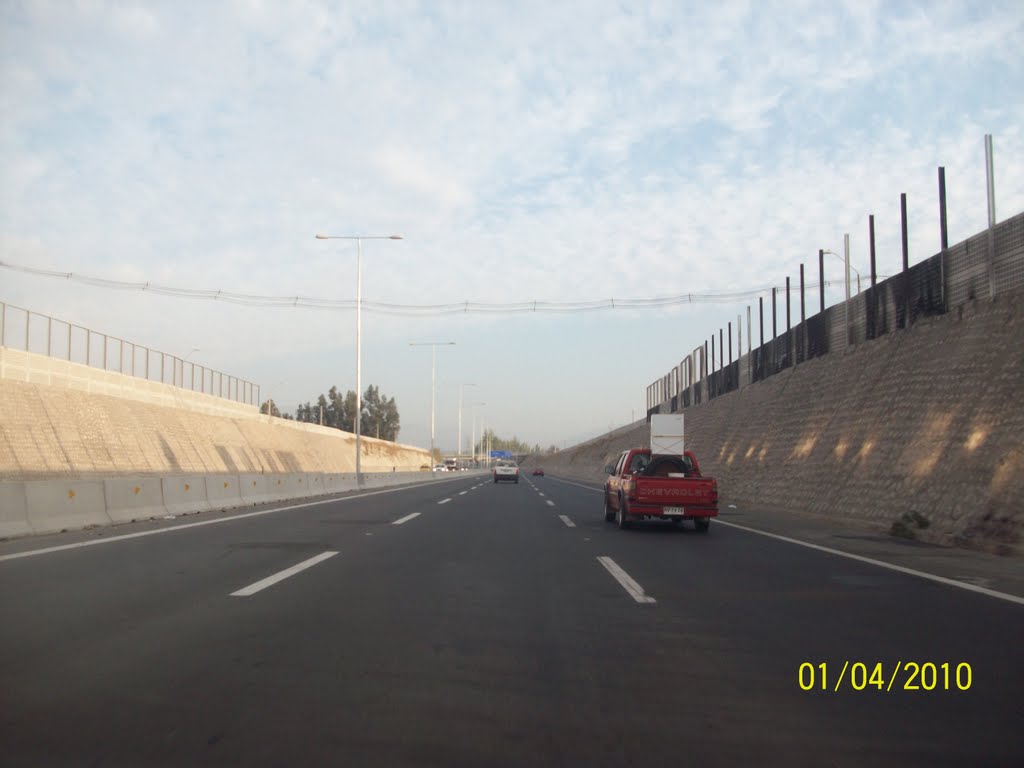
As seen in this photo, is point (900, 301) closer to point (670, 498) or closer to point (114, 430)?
point (670, 498)

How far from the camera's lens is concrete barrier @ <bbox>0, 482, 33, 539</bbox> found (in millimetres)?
13078

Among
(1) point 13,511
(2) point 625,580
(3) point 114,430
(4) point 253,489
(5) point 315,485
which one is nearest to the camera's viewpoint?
(2) point 625,580

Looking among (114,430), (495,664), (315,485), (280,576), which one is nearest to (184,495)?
(280,576)

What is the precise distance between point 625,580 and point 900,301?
A: 18441 millimetres

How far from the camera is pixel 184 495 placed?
19.7m

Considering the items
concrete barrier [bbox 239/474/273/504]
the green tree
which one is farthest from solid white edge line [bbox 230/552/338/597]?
the green tree

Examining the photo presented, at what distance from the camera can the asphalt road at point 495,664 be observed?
4.45 m

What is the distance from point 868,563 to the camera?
1171 cm

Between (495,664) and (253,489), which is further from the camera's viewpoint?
(253,489)

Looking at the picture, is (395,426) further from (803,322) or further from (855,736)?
(855,736)

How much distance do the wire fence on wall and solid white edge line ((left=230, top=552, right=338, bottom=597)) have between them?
15.9 m

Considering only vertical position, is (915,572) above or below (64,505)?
below

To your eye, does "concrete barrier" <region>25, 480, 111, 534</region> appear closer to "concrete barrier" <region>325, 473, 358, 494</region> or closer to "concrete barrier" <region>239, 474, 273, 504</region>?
"concrete barrier" <region>239, 474, 273, 504</region>
